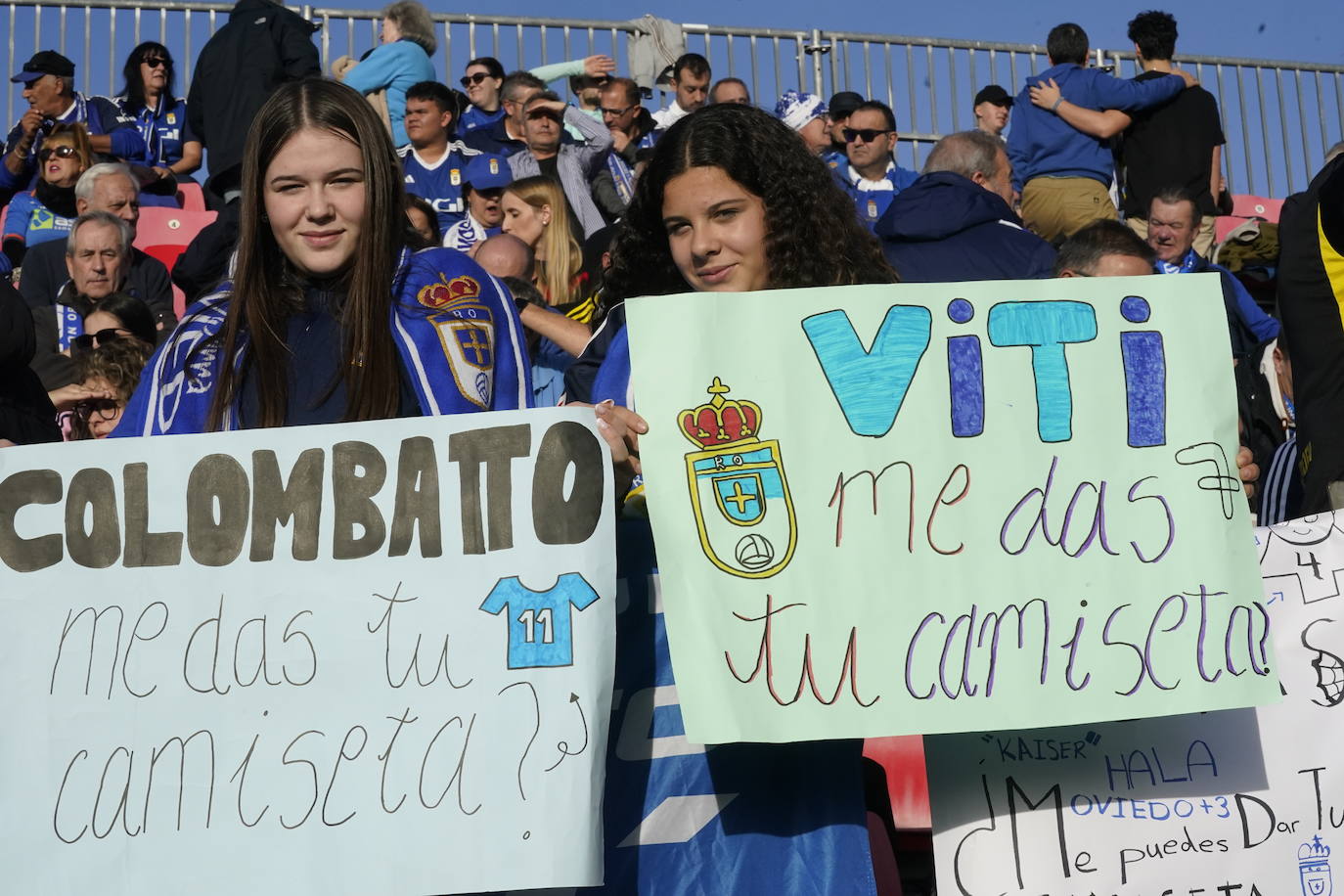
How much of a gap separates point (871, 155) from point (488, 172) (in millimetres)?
2196

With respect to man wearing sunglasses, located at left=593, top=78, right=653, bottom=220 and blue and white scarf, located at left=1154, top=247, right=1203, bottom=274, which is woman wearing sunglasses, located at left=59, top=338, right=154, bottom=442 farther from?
blue and white scarf, located at left=1154, top=247, right=1203, bottom=274

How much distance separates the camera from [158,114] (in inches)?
394

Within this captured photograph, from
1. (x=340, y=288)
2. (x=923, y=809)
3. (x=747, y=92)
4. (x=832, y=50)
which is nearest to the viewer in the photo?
(x=340, y=288)

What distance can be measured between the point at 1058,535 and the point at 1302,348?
1.02 m

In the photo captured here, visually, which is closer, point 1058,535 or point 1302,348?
point 1058,535

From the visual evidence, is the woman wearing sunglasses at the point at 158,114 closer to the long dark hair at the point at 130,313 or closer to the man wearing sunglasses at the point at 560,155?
the man wearing sunglasses at the point at 560,155

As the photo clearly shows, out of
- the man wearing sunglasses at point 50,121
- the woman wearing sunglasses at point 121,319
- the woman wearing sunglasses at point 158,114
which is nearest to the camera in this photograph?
the woman wearing sunglasses at point 121,319

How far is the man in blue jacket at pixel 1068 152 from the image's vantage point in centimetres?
841

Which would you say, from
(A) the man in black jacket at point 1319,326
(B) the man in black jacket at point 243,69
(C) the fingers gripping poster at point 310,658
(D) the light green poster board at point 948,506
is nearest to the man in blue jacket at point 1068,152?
(B) the man in black jacket at point 243,69

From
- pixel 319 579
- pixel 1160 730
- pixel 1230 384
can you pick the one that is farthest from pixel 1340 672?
pixel 319 579

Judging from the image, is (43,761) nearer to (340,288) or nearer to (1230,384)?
(340,288)

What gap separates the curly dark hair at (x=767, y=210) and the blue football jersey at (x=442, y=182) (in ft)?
17.2

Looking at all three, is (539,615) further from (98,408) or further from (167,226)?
(167,226)

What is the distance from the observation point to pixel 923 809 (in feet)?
14.0
